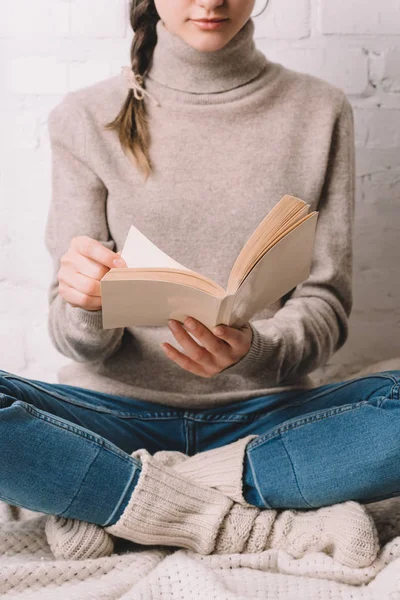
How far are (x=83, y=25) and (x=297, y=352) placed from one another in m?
0.90

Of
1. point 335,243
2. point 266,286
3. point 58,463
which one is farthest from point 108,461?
point 335,243

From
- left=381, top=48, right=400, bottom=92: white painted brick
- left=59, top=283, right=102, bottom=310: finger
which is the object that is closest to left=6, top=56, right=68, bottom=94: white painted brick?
left=381, top=48, right=400, bottom=92: white painted brick

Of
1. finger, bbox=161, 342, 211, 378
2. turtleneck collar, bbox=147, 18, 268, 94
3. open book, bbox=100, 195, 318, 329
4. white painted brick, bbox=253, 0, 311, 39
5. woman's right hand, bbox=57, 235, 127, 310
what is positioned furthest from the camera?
white painted brick, bbox=253, 0, 311, 39

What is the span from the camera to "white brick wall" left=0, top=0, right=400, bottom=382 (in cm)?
175

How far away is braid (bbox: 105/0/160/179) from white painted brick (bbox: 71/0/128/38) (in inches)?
10.8

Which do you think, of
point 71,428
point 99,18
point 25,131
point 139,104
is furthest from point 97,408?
point 99,18

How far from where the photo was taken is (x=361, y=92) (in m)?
1.79

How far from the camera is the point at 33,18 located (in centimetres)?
178

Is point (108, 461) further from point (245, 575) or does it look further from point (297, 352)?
point (297, 352)

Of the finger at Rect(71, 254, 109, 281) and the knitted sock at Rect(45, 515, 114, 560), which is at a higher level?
the finger at Rect(71, 254, 109, 281)

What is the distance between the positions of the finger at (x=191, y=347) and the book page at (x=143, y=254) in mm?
104

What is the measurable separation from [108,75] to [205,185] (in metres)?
0.52

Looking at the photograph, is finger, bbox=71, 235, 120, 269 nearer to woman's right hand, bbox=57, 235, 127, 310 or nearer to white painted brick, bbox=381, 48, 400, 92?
woman's right hand, bbox=57, 235, 127, 310

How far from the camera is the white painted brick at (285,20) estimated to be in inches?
68.2
